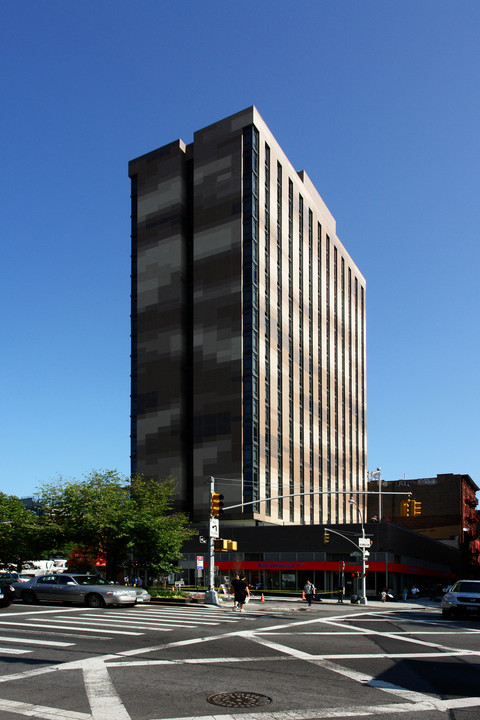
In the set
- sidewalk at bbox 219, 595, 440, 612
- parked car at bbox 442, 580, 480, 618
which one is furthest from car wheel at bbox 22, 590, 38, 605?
parked car at bbox 442, 580, 480, 618

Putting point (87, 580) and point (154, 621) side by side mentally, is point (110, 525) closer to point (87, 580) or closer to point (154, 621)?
point (87, 580)

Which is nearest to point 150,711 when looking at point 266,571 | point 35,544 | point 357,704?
point 357,704

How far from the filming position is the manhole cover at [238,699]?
9.83 metres

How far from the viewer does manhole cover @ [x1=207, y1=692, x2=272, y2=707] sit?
9828mm

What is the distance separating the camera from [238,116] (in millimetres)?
83875

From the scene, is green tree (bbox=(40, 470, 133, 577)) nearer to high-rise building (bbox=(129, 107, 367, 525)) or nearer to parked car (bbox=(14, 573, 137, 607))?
parked car (bbox=(14, 573, 137, 607))

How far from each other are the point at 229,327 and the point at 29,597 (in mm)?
51340

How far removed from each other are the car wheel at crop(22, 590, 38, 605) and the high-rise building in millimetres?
44955

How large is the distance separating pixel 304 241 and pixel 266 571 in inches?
1859

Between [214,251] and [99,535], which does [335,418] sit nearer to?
[214,251]

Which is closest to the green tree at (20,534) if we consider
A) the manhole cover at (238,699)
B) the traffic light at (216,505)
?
the traffic light at (216,505)

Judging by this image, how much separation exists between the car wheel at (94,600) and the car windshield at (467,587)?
47.9 feet

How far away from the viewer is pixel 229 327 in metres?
79.9

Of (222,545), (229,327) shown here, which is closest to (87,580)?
(222,545)
